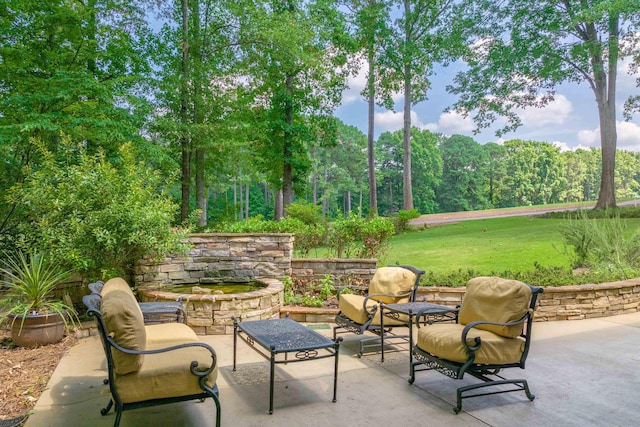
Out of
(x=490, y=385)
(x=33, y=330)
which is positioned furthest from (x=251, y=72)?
(x=490, y=385)

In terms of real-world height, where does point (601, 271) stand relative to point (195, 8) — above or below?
below

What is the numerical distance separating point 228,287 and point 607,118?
15325 millimetres

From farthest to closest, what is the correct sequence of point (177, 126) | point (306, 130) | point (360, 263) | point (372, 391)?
point (306, 130), point (177, 126), point (360, 263), point (372, 391)

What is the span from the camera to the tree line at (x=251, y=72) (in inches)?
279

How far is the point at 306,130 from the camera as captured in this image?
620 inches

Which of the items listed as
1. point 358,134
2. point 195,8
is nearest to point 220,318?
point 195,8

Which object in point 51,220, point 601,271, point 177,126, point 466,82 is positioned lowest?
point 601,271

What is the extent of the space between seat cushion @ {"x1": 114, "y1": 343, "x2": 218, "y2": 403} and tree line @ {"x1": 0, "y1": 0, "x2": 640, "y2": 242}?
10.9 ft

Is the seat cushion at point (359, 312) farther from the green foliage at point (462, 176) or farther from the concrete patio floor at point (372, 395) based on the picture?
the green foliage at point (462, 176)

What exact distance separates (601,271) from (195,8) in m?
12.7

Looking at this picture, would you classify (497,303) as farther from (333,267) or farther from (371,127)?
(371,127)

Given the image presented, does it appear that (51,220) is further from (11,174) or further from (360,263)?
(360,263)

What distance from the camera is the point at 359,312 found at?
4.16 m

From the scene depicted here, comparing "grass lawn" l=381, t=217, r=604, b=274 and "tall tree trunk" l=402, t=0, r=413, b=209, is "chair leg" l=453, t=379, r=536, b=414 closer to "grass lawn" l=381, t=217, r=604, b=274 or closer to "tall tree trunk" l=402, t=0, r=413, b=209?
"grass lawn" l=381, t=217, r=604, b=274
